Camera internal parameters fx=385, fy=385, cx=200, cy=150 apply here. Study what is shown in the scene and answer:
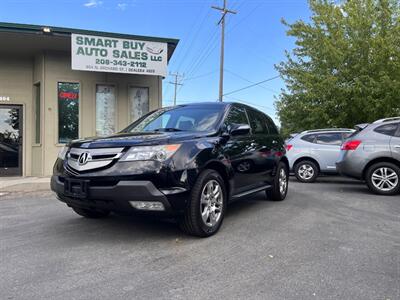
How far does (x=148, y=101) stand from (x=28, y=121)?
3.85 m

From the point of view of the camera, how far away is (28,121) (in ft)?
40.2

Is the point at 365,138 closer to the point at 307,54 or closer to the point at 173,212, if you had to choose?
the point at 173,212

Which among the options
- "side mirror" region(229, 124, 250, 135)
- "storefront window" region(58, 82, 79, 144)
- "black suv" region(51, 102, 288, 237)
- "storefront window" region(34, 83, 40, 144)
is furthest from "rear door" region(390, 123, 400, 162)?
"storefront window" region(34, 83, 40, 144)

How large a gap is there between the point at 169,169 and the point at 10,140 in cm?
983

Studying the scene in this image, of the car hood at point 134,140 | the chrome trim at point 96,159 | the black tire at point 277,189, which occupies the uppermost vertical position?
the car hood at point 134,140

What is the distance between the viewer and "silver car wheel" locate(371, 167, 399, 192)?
26.0 feet

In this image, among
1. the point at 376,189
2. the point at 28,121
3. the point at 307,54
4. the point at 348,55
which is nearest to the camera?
the point at 376,189

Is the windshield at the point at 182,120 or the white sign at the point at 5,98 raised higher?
the white sign at the point at 5,98

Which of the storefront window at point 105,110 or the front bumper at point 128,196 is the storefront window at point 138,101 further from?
the front bumper at point 128,196

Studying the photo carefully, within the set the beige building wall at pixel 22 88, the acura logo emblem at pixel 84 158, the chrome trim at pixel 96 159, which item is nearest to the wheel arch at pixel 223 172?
the chrome trim at pixel 96 159

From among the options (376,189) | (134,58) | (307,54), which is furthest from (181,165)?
(307,54)

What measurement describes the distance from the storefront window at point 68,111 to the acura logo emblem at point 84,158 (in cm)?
793

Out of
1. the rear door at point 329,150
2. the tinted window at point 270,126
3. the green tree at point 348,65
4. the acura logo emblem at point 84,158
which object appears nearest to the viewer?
the acura logo emblem at point 84,158

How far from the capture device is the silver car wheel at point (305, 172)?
10.5 meters
